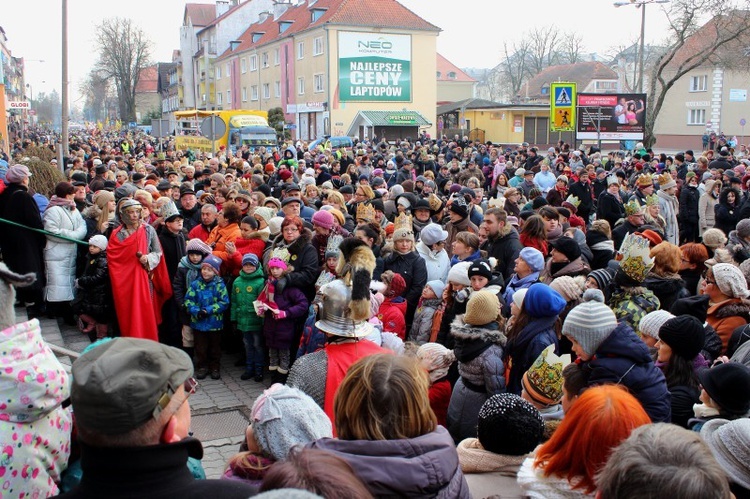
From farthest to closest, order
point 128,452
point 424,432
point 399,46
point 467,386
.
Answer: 1. point 399,46
2. point 467,386
3. point 424,432
4. point 128,452

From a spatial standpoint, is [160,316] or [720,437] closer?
[720,437]

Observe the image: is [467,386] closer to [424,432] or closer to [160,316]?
[424,432]

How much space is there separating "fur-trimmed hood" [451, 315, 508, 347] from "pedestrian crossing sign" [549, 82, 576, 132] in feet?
68.5

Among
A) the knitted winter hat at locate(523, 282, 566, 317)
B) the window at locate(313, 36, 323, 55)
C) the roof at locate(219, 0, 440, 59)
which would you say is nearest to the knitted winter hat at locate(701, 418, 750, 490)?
the knitted winter hat at locate(523, 282, 566, 317)

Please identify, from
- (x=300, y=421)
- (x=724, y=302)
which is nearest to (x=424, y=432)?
(x=300, y=421)

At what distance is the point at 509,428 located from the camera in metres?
2.97

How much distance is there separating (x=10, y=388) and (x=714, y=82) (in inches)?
2450

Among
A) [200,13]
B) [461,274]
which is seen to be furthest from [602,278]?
[200,13]

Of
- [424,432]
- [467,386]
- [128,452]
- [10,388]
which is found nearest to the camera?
[128,452]

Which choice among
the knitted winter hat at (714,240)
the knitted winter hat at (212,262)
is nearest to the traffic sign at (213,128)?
the knitted winter hat at (212,262)

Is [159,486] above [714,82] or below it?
below

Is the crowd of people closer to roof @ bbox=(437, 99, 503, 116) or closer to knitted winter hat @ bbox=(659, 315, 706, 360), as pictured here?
knitted winter hat @ bbox=(659, 315, 706, 360)

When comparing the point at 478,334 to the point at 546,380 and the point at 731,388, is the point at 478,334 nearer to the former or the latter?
the point at 546,380

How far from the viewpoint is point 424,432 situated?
2.66 metres
